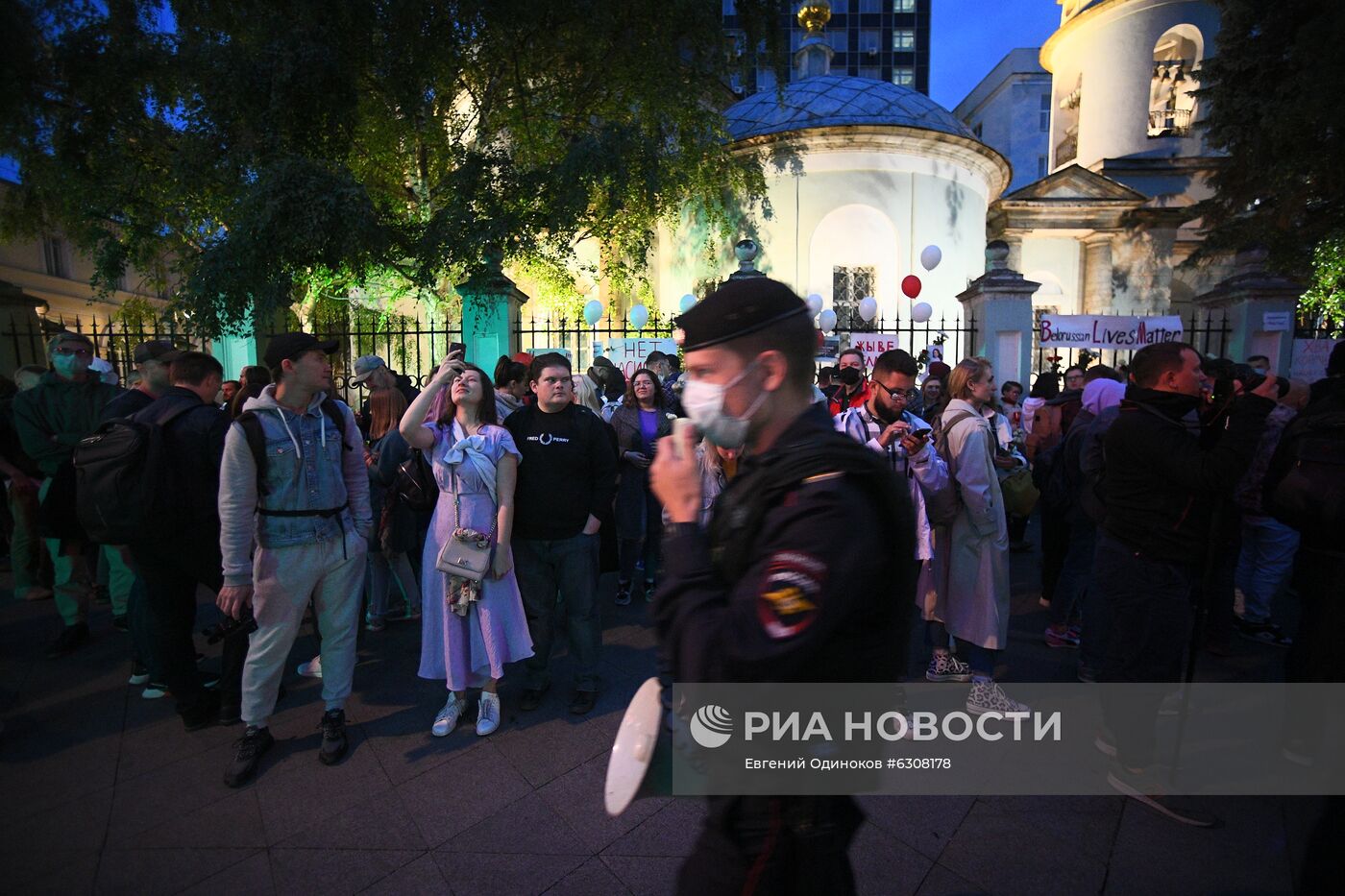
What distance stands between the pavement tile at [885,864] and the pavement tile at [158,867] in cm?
264

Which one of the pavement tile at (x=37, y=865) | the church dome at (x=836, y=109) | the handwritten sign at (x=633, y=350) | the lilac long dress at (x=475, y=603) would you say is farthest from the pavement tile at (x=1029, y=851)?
the church dome at (x=836, y=109)

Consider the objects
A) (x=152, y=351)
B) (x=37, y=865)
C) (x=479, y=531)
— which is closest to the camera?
(x=37, y=865)

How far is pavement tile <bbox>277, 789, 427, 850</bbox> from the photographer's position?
3.08m

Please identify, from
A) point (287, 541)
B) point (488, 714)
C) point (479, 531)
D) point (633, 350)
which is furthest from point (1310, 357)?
point (287, 541)

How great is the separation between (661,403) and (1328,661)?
191 inches

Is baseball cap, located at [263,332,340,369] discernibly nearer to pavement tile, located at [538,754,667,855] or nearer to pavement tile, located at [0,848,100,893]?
pavement tile, located at [0,848,100,893]

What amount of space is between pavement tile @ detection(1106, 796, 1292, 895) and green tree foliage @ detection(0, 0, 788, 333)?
10.8 metres

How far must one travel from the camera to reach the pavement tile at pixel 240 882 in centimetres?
282

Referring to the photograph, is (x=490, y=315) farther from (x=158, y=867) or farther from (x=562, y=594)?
(x=158, y=867)

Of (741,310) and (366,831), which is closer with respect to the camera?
(741,310)

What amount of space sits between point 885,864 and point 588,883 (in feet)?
4.08

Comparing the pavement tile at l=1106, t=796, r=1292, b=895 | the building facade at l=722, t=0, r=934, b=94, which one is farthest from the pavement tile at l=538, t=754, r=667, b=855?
the building facade at l=722, t=0, r=934, b=94

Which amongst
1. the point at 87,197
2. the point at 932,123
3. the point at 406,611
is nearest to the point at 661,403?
the point at 406,611

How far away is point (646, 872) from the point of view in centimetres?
287
